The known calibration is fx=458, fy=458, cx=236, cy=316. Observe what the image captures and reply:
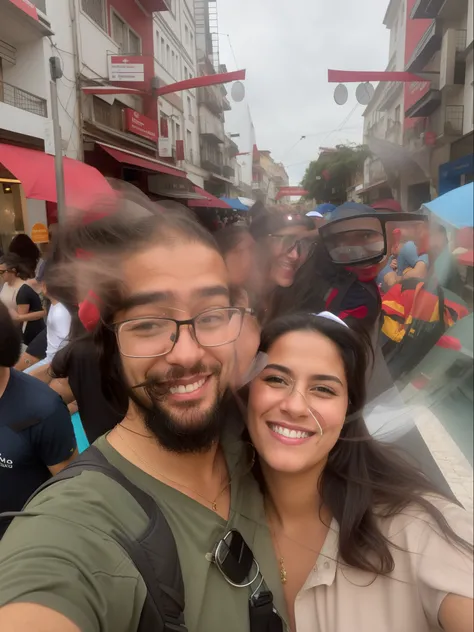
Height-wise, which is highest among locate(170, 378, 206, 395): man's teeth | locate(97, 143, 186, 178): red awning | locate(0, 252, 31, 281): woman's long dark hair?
locate(97, 143, 186, 178): red awning

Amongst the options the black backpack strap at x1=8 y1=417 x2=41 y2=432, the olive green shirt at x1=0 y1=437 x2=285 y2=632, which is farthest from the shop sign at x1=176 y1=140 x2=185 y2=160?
the black backpack strap at x1=8 y1=417 x2=41 y2=432

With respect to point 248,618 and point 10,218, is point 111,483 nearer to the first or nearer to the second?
point 248,618

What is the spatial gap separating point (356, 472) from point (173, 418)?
501 mm

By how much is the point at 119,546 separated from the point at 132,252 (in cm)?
63

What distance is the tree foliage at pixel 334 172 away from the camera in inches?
45.9

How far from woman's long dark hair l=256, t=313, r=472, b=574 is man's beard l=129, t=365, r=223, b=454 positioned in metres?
0.23

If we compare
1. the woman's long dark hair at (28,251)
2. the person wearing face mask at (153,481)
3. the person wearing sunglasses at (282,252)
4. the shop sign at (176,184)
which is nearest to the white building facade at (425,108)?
the person wearing sunglasses at (282,252)

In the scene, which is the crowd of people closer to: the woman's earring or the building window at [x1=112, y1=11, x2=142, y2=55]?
the woman's earring

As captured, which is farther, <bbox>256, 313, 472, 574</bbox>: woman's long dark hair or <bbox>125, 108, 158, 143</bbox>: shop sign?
<bbox>125, 108, 158, 143</bbox>: shop sign

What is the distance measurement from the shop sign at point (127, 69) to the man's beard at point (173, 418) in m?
0.85

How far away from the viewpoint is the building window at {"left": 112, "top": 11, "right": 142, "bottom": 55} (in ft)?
4.50

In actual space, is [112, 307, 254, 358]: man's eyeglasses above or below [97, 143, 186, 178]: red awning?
below

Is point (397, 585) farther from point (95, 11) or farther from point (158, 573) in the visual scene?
point (95, 11)

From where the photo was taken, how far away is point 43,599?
785mm
